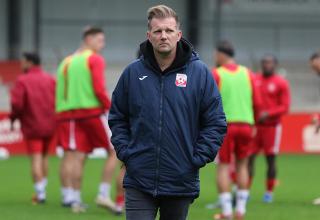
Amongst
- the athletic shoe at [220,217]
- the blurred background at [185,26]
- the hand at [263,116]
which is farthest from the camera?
the blurred background at [185,26]

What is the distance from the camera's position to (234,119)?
13.2 m

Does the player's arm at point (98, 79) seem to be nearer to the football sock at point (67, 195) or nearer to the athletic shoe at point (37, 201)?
the football sock at point (67, 195)

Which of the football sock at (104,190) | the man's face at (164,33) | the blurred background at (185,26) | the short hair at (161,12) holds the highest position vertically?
the short hair at (161,12)

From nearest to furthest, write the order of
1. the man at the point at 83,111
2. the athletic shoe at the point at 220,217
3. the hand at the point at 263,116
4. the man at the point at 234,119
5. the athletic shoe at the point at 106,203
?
the athletic shoe at the point at 220,217 < the man at the point at 234,119 < the athletic shoe at the point at 106,203 < the man at the point at 83,111 < the hand at the point at 263,116

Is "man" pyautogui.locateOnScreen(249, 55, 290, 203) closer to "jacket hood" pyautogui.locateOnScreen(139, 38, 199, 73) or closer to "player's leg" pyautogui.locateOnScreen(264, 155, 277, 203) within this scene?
"player's leg" pyautogui.locateOnScreen(264, 155, 277, 203)

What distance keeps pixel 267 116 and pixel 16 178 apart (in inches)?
197

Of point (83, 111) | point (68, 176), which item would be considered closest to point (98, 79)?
point (83, 111)

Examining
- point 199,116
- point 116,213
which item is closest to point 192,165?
point 199,116

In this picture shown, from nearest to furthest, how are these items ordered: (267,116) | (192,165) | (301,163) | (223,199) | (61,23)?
(192,165) < (223,199) < (267,116) < (301,163) < (61,23)

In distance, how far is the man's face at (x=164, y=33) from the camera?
8.02 meters

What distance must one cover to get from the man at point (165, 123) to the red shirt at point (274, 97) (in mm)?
8536

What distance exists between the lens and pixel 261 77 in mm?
17203

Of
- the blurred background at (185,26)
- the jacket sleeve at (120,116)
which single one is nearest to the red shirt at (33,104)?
the jacket sleeve at (120,116)

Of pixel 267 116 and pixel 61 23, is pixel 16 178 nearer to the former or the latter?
pixel 267 116
